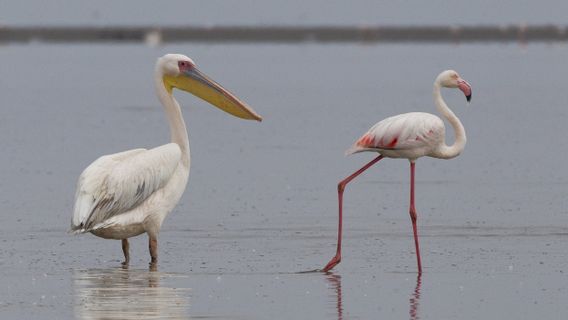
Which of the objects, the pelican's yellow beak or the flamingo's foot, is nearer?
the flamingo's foot

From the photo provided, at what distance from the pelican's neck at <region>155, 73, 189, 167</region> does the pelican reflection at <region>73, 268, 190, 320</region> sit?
1.24m

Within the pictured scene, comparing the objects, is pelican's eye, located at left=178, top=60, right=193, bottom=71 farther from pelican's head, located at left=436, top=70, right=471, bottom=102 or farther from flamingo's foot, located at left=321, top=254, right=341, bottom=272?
flamingo's foot, located at left=321, top=254, right=341, bottom=272

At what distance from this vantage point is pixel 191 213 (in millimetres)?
14219

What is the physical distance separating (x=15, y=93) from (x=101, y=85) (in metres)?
6.31

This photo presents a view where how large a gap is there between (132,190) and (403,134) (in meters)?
2.13

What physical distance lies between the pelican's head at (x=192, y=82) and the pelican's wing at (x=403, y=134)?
3.41 feet

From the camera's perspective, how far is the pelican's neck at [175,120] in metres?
11.9

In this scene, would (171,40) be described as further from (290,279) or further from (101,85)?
(290,279)

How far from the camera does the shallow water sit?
9734 millimetres

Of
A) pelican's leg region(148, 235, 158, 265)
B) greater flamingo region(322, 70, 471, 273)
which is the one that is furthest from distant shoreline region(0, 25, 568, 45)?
pelican's leg region(148, 235, 158, 265)

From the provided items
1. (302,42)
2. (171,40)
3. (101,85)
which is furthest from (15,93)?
(302,42)

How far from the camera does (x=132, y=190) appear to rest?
37.2 feet

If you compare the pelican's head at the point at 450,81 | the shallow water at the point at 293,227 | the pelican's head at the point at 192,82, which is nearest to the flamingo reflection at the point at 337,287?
the shallow water at the point at 293,227

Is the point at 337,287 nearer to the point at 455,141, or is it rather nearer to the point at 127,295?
the point at 127,295
